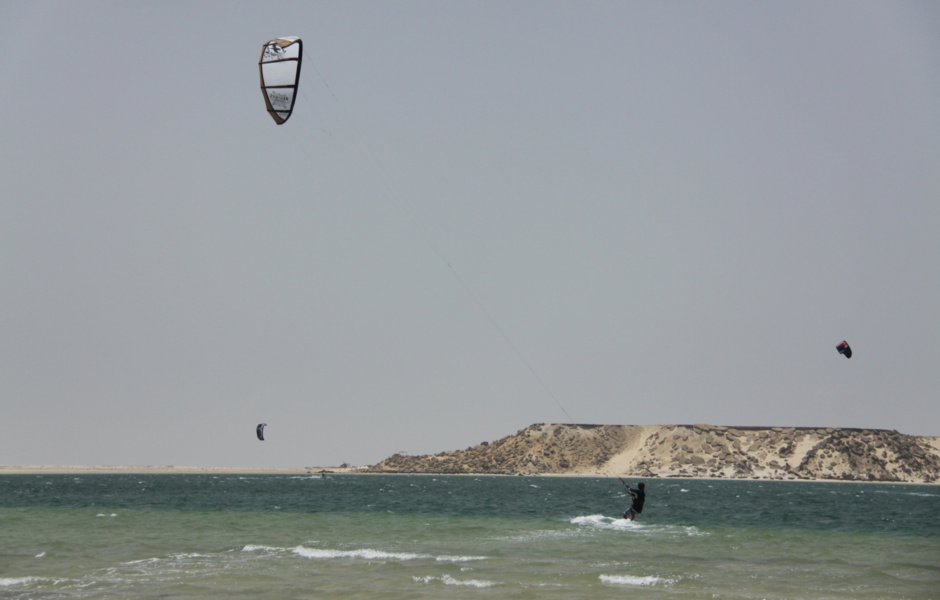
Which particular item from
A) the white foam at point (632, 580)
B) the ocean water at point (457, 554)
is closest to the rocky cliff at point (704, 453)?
the ocean water at point (457, 554)

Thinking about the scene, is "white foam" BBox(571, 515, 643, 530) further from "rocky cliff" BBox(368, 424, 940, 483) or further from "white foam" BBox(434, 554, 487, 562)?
"rocky cliff" BBox(368, 424, 940, 483)

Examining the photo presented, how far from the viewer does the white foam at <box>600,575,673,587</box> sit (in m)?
19.9

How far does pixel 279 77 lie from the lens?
64.8ft

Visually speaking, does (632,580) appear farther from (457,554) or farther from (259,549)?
(259,549)

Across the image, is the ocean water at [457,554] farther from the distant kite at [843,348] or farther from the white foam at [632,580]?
the distant kite at [843,348]

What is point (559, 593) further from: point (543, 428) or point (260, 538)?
point (543, 428)

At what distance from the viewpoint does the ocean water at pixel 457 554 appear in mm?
19062

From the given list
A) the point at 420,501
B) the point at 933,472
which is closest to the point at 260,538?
the point at 420,501

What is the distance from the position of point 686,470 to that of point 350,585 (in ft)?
314

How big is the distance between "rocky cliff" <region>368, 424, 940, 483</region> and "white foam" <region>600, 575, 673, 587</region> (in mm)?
88650

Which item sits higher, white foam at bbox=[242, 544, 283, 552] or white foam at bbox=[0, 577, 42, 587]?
white foam at bbox=[0, 577, 42, 587]

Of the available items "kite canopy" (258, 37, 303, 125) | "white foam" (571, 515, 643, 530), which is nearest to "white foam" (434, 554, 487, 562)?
"white foam" (571, 515, 643, 530)

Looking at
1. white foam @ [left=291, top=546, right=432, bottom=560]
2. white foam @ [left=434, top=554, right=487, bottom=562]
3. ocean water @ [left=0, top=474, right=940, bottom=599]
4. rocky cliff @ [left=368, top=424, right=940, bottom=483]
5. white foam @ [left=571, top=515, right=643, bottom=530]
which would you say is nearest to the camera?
ocean water @ [left=0, top=474, right=940, bottom=599]

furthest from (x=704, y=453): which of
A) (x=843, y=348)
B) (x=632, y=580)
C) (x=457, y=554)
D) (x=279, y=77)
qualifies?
(x=279, y=77)
